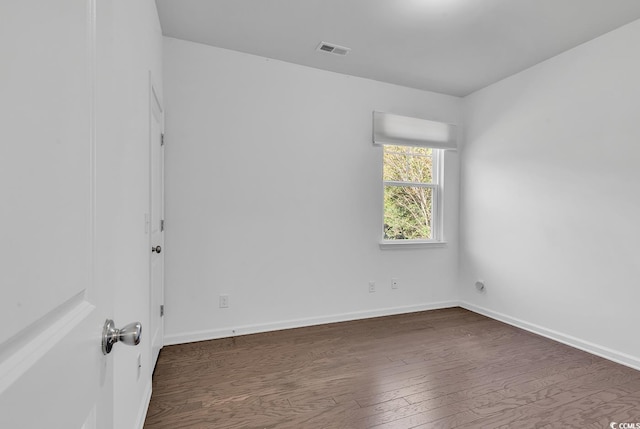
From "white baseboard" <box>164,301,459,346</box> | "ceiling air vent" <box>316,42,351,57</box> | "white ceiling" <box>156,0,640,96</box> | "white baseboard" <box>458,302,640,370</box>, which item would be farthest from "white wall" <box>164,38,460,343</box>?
"white baseboard" <box>458,302,640,370</box>

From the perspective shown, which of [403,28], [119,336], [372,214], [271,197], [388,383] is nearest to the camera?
[119,336]

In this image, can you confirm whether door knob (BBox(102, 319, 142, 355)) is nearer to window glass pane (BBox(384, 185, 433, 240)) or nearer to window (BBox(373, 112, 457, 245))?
window (BBox(373, 112, 457, 245))

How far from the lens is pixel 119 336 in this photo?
2.16ft

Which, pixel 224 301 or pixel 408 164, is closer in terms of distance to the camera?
pixel 224 301

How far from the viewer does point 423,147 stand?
3.96 m

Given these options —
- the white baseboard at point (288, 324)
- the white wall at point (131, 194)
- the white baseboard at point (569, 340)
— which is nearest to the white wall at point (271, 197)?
the white baseboard at point (288, 324)

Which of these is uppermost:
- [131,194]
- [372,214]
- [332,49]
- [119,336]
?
[332,49]

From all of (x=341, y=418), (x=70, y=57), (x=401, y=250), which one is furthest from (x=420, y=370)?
(x=70, y=57)

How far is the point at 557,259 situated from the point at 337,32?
2995 mm

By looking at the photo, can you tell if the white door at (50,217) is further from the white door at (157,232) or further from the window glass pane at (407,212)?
the window glass pane at (407,212)

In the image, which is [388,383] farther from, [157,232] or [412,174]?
[412,174]

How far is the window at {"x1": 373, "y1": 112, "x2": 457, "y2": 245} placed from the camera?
→ 148 inches

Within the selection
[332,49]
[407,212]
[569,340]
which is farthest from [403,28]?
[569,340]

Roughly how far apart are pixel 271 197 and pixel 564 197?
286 cm
